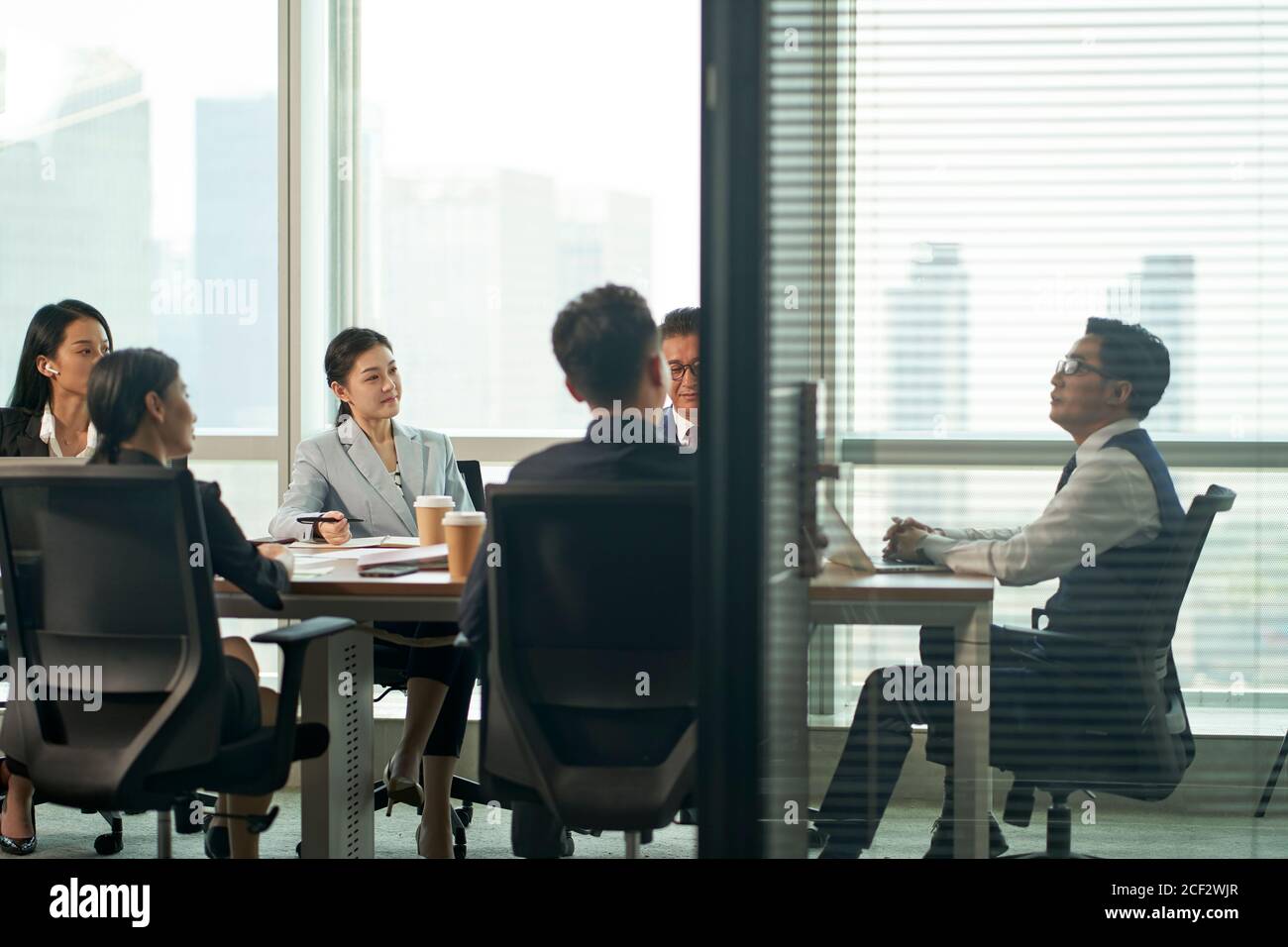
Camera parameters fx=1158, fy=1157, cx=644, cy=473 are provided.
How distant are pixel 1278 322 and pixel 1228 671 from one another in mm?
548

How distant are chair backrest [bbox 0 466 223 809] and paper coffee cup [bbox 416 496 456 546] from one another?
66 cm

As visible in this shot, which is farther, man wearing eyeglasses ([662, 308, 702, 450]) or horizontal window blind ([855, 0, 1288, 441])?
man wearing eyeglasses ([662, 308, 702, 450])

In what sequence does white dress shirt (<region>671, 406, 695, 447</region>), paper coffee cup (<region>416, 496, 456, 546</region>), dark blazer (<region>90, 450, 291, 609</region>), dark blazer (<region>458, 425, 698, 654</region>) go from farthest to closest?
white dress shirt (<region>671, 406, 695, 447</region>)
paper coffee cup (<region>416, 496, 456, 546</region>)
dark blazer (<region>90, 450, 291, 609</region>)
dark blazer (<region>458, 425, 698, 654</region>)

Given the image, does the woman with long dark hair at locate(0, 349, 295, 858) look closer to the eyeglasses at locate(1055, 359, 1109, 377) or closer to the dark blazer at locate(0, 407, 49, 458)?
the dark blazer at locate(0, 407, 49, 458)

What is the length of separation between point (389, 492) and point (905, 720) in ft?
5.49

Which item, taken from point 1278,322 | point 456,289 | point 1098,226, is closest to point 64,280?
point 456,289

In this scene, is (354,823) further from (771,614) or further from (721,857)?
(771,614)

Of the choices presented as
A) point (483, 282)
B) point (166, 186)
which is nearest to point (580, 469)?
point (483, 282)

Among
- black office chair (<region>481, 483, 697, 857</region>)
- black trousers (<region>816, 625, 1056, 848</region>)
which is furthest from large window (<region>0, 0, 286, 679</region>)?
black trousers (<region>816, 625, 1056, 848</region>)

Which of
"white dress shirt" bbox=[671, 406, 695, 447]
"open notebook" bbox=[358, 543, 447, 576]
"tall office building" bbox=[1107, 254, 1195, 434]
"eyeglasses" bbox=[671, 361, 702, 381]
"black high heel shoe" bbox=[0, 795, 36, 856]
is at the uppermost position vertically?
"tall office building" bbox=[1107, 254, 1195, 434]

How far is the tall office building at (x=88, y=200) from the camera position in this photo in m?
3.75

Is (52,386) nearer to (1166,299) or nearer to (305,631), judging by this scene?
(305,631)

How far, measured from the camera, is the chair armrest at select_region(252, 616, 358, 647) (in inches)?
75.9

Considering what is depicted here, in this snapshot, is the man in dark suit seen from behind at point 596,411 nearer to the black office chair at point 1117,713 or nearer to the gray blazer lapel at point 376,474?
the black office chair at point 1117,713
